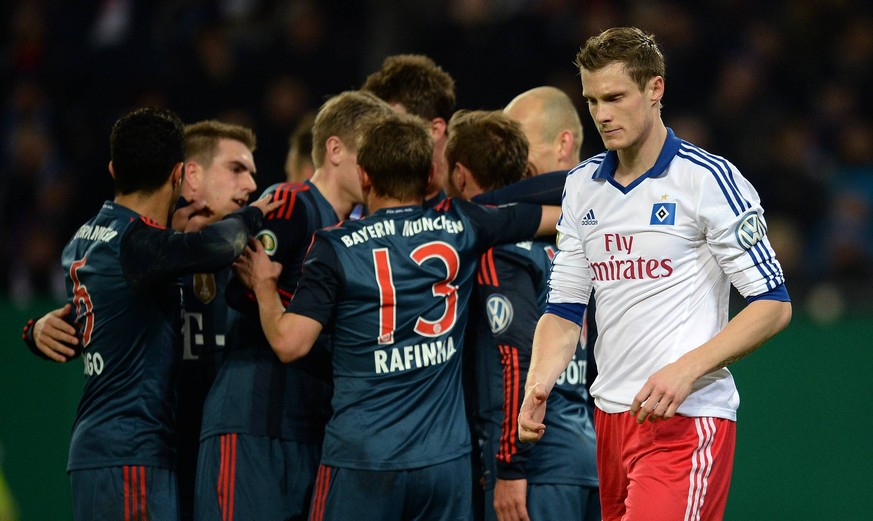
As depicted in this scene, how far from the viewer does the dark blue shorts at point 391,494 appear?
13.2 feet

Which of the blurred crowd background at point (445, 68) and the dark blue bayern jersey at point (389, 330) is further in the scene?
the blurred crowd background at point (445, 68)

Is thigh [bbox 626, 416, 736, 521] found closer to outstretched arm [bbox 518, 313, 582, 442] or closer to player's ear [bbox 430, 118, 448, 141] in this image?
outstretched arm [bbox 518, 313, 582, 442]

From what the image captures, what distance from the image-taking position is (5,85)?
1000 centimetres

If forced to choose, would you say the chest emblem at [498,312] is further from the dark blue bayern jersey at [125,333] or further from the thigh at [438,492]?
the dark blue bayern jersey at [125,333]

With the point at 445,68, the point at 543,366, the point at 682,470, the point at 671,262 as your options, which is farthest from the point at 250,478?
the point at 445,68

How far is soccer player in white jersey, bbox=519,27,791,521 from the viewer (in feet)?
11.1

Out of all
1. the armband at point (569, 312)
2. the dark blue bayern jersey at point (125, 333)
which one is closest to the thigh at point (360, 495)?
the dark blue bayern jersey at point (125, 333)

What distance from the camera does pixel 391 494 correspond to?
4055mm

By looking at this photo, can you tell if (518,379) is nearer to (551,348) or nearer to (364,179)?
(551,348)

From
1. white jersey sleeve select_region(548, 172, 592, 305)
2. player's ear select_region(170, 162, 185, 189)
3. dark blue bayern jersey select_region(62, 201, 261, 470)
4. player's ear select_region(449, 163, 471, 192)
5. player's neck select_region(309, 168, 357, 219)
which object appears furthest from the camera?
player's ear select_region(449, 163, 471, 192)

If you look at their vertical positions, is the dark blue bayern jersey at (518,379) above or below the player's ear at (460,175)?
below

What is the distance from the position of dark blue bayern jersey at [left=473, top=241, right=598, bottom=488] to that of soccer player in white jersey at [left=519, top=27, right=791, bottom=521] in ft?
2.16

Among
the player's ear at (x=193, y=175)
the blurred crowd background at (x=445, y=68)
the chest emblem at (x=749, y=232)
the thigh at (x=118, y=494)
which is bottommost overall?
the thigh at (x=118, y=494)

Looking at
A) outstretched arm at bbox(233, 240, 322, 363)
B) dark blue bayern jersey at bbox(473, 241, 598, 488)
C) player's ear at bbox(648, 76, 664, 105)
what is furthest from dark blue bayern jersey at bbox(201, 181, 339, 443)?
player's ear at bbox(648, 76, 664, 105)
